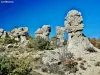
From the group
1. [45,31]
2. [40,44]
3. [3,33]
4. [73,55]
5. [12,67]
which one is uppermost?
[3,33]

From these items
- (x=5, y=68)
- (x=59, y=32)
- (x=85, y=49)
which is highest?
(x=59, y=32)

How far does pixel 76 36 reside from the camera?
3753cm

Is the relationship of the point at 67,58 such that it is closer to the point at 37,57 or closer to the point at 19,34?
the point at 37,57

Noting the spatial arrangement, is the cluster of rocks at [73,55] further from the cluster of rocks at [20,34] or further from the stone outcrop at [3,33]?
the stone outcrop at [3,33]

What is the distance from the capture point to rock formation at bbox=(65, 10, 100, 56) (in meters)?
36.5

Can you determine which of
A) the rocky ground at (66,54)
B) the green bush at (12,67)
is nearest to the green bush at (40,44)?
the rocky ground at (66,54)

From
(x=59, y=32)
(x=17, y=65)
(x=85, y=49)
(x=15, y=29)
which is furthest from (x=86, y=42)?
(x=15, y=29)

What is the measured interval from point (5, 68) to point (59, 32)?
2901cm

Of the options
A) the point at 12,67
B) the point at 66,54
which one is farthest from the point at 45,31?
the point at 12,67

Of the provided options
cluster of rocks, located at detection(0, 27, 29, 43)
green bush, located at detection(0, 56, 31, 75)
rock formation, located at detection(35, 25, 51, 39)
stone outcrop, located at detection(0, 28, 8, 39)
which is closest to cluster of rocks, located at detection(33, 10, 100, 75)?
green bush, located at detection(0, 56, 31, 75)

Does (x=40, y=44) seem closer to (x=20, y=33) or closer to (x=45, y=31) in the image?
(x=45, y=31)

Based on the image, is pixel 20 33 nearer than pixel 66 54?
No

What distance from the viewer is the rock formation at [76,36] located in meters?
36.5

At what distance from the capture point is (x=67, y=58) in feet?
113
